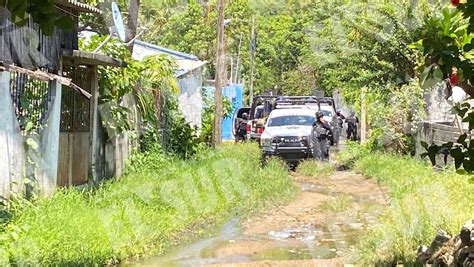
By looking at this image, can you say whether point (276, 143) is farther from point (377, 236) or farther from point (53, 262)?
point (53, 262)

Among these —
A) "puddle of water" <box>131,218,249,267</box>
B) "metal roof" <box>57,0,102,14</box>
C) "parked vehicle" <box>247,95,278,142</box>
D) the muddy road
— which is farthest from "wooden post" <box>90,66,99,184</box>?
"parked vehicle" <box>247,95,278,142</box>

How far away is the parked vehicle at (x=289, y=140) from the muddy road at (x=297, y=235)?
10.9 ft

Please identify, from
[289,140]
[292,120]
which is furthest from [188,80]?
[289,140]

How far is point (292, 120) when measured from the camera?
64.2 ft

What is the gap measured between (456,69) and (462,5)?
26.2 inches

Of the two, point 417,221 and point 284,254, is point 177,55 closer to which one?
point 284,254

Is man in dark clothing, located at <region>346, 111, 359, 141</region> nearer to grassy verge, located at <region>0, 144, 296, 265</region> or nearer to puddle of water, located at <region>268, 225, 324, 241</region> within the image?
grassy verge, located at <region>0, 144, 296, 265</region>

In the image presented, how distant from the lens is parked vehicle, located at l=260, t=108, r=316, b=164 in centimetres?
1803

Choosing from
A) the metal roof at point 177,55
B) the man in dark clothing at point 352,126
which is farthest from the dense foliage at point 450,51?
the man in dark clothing at point 352,126

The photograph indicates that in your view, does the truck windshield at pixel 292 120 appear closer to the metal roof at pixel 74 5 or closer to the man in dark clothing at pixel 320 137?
the man in dark clothing at pixel 320 137

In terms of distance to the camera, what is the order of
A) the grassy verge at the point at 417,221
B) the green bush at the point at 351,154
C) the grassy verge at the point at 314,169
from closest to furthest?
the grassy verge at the point at 417,221
the grassy verge at the point at 314,169
the green bush at the point at 351,154

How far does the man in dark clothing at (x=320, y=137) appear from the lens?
17484 millimetres

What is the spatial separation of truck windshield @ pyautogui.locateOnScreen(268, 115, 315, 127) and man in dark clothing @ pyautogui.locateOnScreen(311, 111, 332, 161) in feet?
5.09

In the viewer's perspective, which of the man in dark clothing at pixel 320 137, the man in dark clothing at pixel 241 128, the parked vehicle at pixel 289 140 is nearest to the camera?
the man in dark clothing at pixel 320 137
